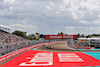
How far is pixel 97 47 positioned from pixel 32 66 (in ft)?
117

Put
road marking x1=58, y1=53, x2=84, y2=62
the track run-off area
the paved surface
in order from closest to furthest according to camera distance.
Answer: the paved surface, the track run-off area, road marking x1=58, y1=53, x2=84, y2=62

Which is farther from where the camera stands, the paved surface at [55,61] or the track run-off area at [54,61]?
the track run-off area at [54,61]

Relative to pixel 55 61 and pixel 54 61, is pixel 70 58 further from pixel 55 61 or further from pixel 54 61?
pixel 54 61

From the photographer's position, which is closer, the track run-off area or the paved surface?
the paved surface

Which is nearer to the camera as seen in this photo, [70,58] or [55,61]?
[55,61]

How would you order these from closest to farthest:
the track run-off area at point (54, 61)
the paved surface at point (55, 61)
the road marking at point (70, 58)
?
the paved surface at point (55, 61) < the track run-off area at point (54, 61) < the road marking at point (70, 58)

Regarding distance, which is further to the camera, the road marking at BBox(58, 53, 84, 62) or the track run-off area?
the road marking at BBox(58, 53, 84, 62)

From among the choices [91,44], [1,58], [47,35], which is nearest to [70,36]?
[47,35]

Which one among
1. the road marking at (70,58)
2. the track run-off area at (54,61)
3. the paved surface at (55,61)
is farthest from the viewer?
the road marking at (70,58)

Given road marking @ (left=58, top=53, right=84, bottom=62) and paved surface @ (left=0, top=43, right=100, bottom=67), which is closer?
paved surface @ (left=0, top=43, right=100, bottom=67)

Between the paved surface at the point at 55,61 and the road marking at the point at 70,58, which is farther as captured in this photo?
the road marking at the point at 70,58

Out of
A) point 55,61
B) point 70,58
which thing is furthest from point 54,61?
point 70,58

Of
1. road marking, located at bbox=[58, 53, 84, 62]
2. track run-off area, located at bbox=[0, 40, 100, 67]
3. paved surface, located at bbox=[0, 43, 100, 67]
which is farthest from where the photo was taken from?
road marking, located at bbox=[58, 53, 84, 62]

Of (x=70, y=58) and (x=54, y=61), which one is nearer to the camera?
(x=54, y=61)
